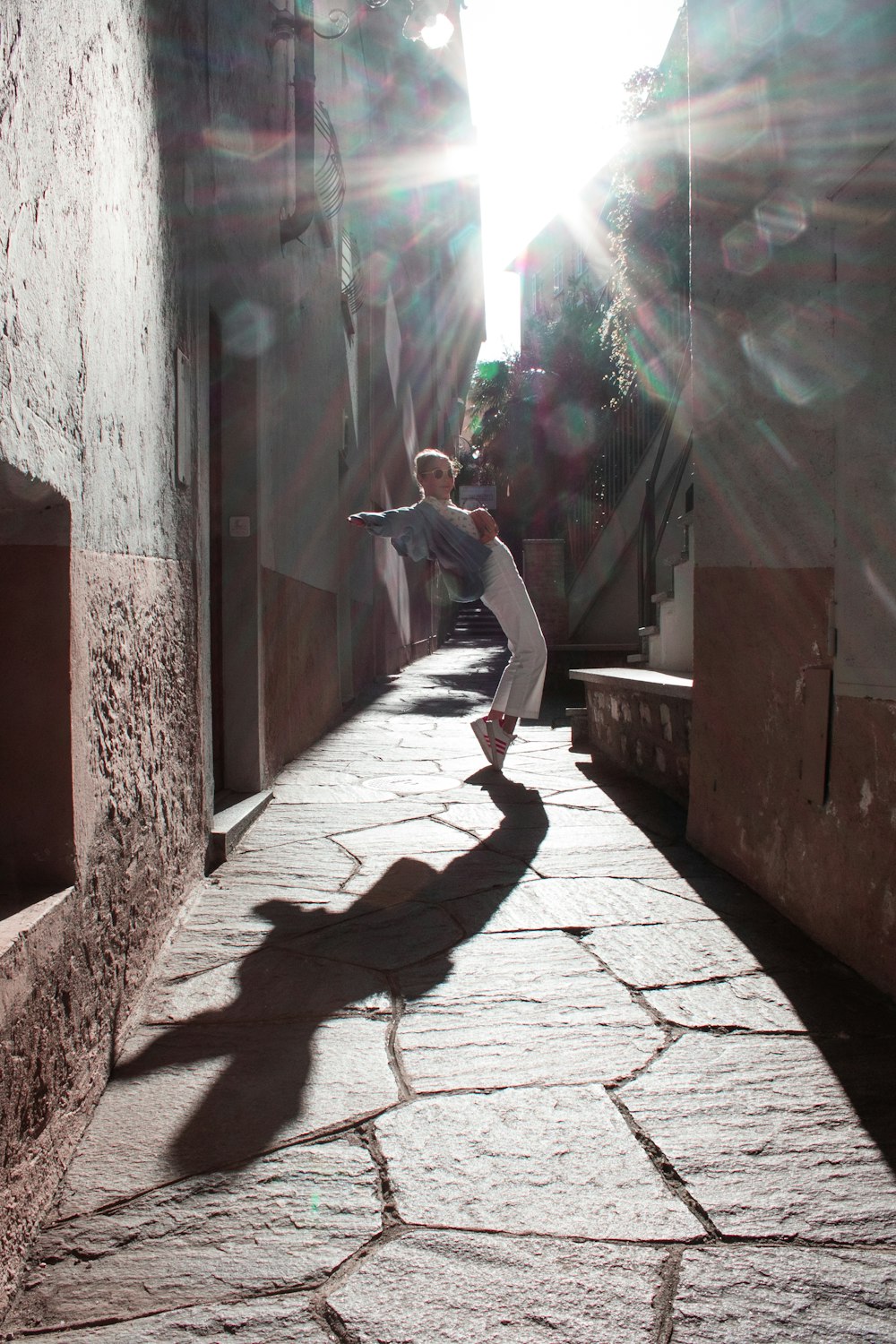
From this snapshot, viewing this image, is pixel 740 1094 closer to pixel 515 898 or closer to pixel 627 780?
pixel 515 898

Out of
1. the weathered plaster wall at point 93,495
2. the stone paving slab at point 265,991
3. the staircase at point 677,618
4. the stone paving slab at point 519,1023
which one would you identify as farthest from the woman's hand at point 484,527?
the stone paving slab at point 265,991

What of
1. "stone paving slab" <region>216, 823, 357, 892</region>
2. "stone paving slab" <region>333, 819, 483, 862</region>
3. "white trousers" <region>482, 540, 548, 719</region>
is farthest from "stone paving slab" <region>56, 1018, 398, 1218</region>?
"white trousers" <region>482, 540, 548, 719</region>

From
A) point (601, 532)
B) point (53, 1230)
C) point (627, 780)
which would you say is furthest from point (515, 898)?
point (601, 532)

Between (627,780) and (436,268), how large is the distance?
55.0ft

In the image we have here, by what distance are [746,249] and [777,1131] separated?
2.80m

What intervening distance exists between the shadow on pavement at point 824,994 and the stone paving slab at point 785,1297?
13.0 inches

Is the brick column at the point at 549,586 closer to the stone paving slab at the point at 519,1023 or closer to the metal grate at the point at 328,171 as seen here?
the metal grate at the point at 328,171

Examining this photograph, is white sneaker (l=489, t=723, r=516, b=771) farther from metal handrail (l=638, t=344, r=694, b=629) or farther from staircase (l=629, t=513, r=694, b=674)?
metal handrail (l=638, t=344, r=694, b=629)

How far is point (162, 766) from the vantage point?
294 cm

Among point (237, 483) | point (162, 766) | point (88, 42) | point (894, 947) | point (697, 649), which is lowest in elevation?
point (894, 947)

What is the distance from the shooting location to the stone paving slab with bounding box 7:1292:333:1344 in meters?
1.41

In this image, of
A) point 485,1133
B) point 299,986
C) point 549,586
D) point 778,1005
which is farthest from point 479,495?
point 485,1133

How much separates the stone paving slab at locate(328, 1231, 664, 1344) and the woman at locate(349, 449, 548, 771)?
13.2 feet

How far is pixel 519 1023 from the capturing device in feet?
8.08
